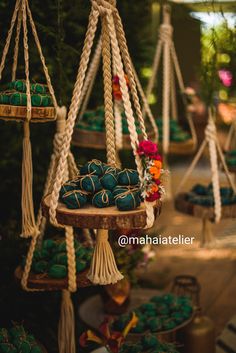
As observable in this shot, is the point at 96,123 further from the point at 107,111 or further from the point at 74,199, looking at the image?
the point at 74,199

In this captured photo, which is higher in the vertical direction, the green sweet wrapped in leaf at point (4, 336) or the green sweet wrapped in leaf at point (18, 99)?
the green sweet wrapped in leaf at point (18, 99)

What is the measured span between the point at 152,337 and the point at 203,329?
2.11 ft

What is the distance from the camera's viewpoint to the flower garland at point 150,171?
2.08 m

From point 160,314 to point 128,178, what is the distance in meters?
1.88

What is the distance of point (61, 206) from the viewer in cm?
212

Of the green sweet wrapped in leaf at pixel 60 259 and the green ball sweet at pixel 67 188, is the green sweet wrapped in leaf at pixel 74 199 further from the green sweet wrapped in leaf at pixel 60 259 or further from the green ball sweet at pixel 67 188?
the green sweet wrapped in leaf at pixel 60 259

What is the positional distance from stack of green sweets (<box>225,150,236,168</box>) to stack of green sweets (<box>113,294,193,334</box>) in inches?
36.2

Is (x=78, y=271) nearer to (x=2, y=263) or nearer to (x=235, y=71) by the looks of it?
(x=2, y=263)

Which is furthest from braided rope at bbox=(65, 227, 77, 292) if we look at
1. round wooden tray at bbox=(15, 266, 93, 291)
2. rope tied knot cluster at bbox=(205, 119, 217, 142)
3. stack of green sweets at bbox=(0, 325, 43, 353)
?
rope tied knot cluster at bbox=(205, 119, 217, 142)

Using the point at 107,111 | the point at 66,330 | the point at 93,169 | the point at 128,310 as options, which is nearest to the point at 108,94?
the point at 107,111

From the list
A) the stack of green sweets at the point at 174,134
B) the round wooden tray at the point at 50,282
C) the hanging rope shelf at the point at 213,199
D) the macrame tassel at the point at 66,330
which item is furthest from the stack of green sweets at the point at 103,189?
the stack of green sweets at the point at 174,134

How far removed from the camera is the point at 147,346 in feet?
10.6

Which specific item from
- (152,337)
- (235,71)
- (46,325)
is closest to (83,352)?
(46,325)

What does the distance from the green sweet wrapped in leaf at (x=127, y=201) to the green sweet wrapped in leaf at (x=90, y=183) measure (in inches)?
4.7
